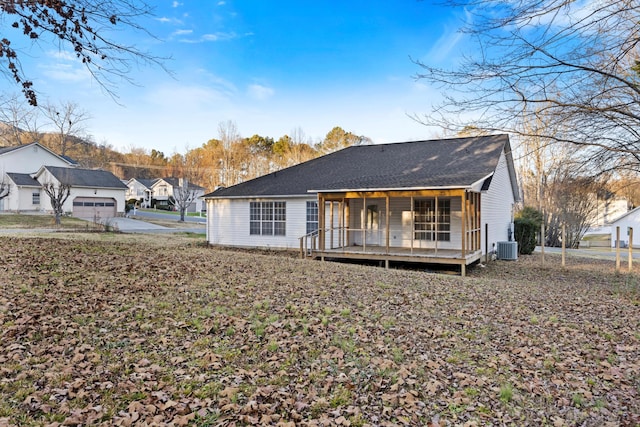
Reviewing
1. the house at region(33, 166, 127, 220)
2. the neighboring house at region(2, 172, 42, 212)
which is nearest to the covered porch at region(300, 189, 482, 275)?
the house at region(33, 166, 127, 220)

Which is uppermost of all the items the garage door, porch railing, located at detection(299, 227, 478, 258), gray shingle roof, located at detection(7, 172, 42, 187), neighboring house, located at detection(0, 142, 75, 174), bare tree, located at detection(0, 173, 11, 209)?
neighboring house, located at detection(0, 142, 75, 174)

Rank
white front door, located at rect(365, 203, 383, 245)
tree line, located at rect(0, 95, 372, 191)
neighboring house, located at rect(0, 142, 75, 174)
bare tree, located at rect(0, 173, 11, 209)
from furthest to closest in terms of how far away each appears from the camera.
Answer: tree line, located at rect(0, 95, 372, 191) < neighboring house, located at rect(0, 142, 75, 174) < bare tree, located at rect(0, 173, 11, 209) < white front door, located at rect(365, 203, 383, 245)

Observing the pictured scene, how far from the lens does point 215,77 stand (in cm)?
1892

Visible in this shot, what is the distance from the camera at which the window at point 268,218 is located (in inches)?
715

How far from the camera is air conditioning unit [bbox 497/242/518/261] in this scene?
17913 millimetres

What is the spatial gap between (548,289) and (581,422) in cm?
744

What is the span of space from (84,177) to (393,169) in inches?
A: 1260

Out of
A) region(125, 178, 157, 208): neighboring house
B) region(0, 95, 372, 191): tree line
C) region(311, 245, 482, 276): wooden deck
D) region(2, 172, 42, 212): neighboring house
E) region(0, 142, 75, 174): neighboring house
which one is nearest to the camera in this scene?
region(311, 245, 482, 276): wooden deck

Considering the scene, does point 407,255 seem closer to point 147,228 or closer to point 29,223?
point 147,228

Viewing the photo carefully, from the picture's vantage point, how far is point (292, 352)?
16.2ft

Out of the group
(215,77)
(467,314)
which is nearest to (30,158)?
(215,77)

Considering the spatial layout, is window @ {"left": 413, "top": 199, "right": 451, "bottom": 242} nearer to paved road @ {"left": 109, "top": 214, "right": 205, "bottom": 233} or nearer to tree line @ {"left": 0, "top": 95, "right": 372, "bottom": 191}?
paved road @ {"left": 109, "top": 214, "right": 205, "bottom": 233}

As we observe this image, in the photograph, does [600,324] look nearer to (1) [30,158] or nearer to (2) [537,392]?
(2) [537,392]

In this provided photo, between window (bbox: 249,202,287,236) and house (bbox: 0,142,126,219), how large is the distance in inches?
817
